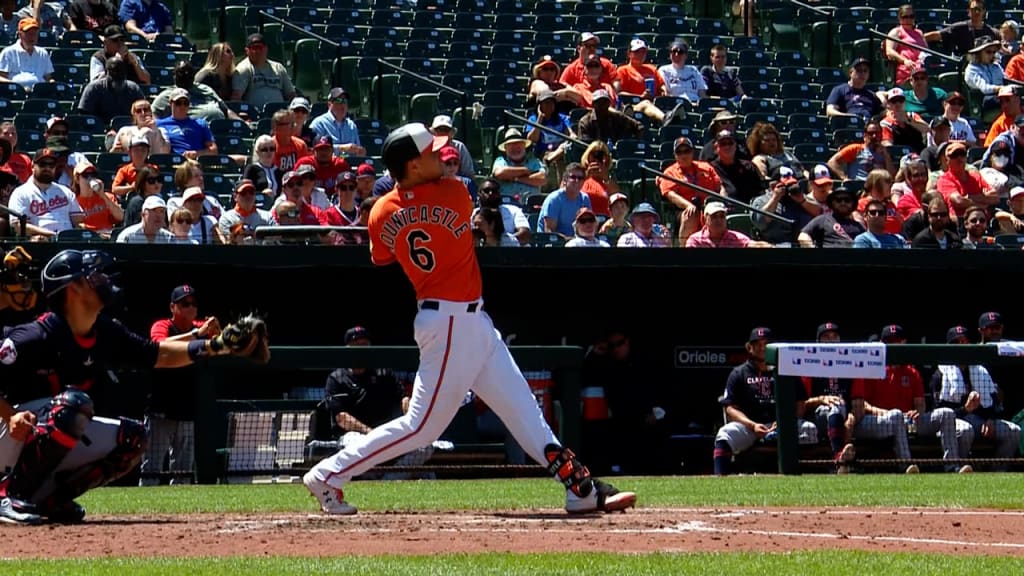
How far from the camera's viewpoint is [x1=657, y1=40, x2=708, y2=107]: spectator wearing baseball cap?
17875mm

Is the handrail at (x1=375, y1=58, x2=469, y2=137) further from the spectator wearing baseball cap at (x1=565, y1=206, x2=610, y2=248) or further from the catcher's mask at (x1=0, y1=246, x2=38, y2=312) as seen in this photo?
the catcher's mask at (x1=0, y1=246, x2=38, y2=312)

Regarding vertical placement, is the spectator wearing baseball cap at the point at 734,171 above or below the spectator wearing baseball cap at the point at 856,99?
below

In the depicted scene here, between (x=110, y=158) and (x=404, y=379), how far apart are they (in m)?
3.95

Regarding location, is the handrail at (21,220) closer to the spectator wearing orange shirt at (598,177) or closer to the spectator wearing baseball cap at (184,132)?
the spectator wearing baseball cap at (184,132)

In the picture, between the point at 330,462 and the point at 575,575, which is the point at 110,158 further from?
the point at 575,575

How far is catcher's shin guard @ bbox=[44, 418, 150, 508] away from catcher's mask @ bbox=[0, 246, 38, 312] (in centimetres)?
95

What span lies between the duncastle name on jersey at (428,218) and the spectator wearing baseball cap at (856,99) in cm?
1125

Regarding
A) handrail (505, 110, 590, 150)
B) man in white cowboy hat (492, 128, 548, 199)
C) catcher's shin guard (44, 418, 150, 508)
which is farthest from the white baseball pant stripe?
handrail (505, 110, 590, 150)

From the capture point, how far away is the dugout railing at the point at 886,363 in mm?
11820

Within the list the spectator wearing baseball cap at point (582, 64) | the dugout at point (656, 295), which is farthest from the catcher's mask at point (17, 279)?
the spectator wearing baseball cap at point (582, 64)

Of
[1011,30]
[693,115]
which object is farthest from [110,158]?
[1011,30]

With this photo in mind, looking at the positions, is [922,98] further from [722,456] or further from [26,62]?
[26,62]

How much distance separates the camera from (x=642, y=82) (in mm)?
17750

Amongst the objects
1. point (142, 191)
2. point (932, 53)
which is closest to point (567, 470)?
point (142, 191)
